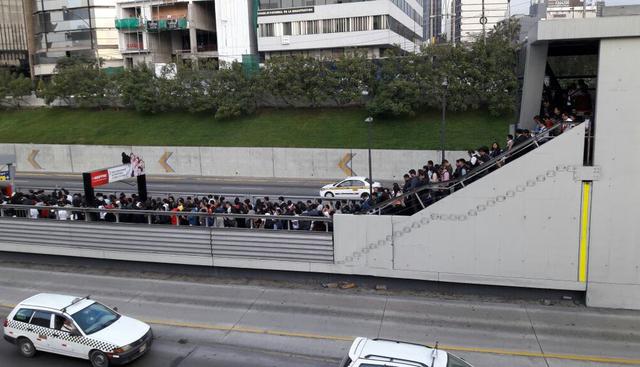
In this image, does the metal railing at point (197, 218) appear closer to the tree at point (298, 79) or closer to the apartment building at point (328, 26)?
the tree at point (298, 79)

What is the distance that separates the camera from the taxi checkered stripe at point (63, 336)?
9.87 m

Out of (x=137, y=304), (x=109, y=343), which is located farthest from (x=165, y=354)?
(x=137, y=304)

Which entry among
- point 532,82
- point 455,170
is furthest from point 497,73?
point 455,170

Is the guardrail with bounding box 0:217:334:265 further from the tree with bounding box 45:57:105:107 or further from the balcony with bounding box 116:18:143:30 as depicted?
the balcony with bounding box 116:18:143:30

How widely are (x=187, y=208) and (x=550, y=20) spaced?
36.2ft

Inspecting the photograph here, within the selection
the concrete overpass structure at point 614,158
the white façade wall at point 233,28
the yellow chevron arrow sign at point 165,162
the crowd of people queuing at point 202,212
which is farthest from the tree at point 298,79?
the concrete overpass structure at point 614,158

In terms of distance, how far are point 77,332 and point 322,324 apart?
16.5ft

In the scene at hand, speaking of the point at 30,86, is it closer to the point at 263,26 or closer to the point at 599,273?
the point at 263,26

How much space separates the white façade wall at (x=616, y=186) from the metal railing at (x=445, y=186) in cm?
119

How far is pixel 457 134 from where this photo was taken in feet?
121

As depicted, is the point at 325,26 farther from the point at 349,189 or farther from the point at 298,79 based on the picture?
the point at 349,189

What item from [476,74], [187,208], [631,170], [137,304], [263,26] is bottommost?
[137,304]

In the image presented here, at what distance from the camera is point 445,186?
13.4m

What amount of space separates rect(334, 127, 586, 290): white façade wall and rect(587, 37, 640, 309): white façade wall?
1.45ft
